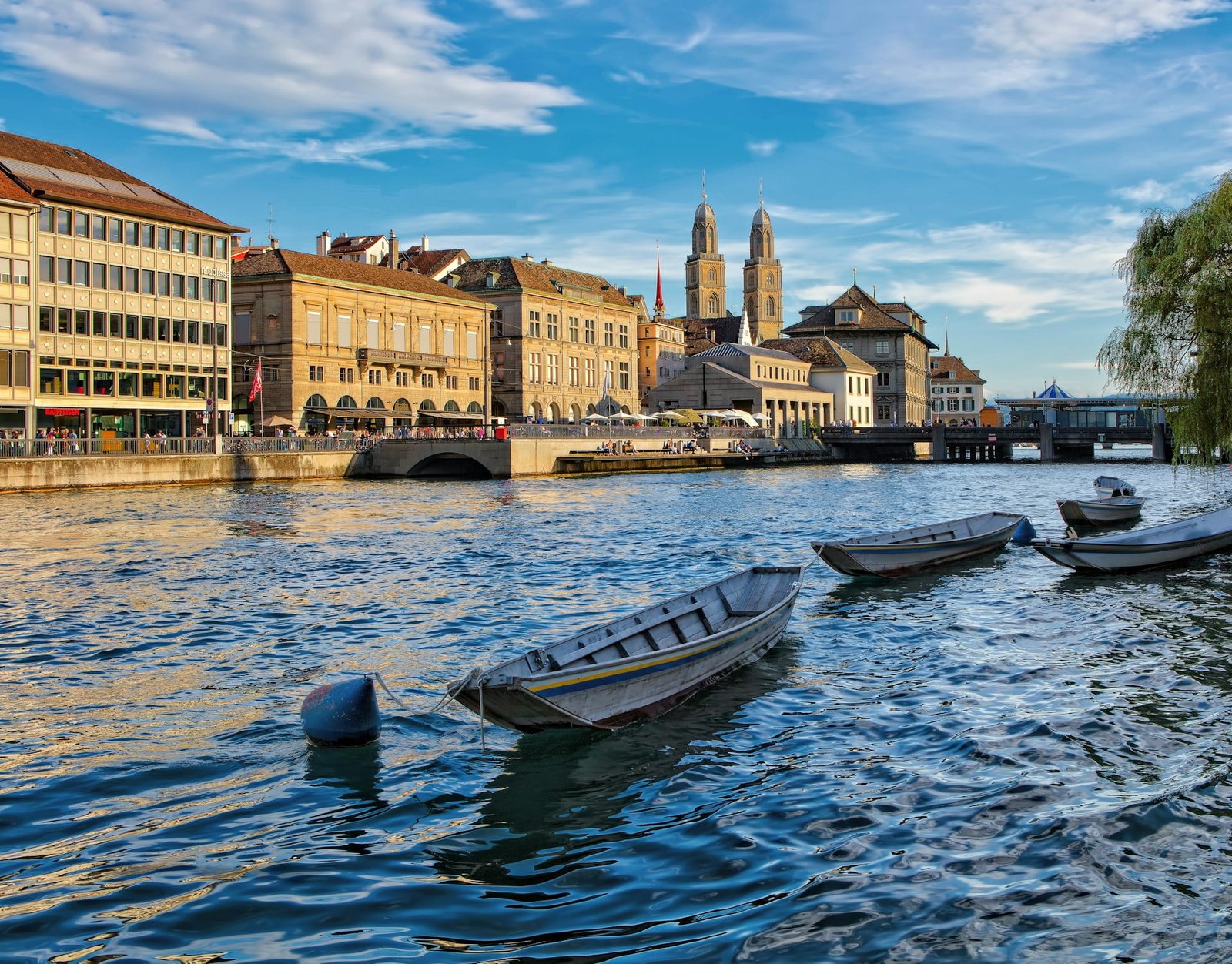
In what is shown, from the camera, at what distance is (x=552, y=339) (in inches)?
4818

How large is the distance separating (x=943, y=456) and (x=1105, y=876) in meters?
114

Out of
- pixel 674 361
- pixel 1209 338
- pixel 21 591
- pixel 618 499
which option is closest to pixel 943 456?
pixel 674 361

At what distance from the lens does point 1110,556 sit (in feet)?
96.5

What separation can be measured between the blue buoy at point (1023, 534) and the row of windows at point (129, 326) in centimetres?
5677

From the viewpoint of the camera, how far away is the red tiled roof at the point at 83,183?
68.7 metres

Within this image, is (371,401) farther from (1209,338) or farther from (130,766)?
(130,766)

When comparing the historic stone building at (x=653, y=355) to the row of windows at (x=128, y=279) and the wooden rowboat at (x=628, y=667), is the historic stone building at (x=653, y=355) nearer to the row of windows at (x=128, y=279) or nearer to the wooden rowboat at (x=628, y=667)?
the row of windows at (x=128, y=279)

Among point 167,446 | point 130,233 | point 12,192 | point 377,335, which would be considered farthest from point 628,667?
point 377,335

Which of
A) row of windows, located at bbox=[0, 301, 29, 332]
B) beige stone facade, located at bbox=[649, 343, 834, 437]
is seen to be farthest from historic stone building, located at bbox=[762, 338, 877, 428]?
row of windows, located at bbox=[0, 301, 29, 332]

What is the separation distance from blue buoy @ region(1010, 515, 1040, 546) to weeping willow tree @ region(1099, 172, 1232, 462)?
18.1 ft

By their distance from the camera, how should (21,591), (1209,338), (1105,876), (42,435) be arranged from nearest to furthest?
(1105,876) → (21,591) → (1209,338) → (42,435)

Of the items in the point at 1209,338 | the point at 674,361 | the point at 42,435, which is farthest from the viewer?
the point at 674,361

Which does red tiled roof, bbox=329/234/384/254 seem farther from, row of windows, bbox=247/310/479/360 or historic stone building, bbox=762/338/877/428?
historic stone building, bbox=762/338/877/428

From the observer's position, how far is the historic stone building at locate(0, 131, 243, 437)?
6794cm
